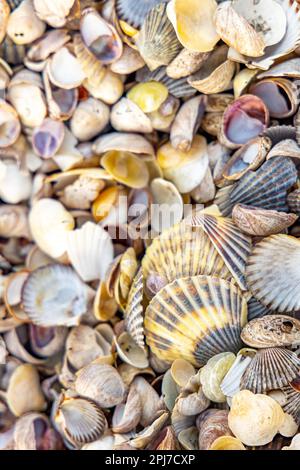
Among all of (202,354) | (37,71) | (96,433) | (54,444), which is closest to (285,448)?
(202,354)

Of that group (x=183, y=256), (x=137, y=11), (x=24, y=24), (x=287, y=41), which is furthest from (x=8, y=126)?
(x=287, y=41)

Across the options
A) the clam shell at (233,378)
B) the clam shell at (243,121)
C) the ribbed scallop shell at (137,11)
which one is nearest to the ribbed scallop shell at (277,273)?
the clam shell at (233,378)

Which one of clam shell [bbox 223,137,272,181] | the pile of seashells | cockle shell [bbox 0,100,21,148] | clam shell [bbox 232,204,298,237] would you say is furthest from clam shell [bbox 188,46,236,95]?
cockle shell [bbox 0,100,21,148]

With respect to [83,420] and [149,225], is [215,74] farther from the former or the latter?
[83,420]

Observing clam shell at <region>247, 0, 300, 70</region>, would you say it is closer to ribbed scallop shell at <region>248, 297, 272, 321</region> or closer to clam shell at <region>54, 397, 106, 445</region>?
ribbed scallop shell at <region>248, 297, 272, 321</region>

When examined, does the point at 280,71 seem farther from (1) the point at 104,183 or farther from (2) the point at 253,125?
(1) the point at 104,183

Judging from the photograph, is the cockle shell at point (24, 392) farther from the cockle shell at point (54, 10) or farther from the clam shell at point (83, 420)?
the cockle shell at point (54, 10)
